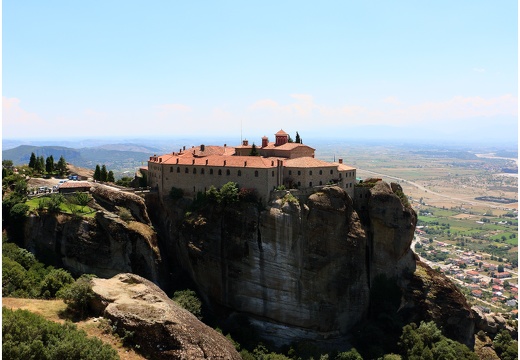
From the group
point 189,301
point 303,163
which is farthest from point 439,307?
point 189,301

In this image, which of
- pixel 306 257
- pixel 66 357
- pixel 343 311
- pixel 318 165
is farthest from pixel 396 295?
pixel 66 357

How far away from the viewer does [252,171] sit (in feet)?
163

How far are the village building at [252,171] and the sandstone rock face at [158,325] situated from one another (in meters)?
24.9

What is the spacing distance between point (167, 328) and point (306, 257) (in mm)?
27823

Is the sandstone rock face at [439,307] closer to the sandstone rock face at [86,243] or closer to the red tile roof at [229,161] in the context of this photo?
the red tile roof at [229,161]

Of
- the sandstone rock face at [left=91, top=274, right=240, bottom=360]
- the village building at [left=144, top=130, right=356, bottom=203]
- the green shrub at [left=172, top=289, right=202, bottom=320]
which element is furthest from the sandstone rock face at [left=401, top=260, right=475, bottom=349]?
the sandstone rock face at [left=91, top=274, right=240, bottom=360]

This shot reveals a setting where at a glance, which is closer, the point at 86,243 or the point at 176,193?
the point at 86,243

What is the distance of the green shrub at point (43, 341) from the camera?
1830cm

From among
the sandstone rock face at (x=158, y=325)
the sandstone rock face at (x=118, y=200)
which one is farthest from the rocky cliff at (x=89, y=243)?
the sandstone rock face at (x=158, y=325)

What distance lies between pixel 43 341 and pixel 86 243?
26125 mm

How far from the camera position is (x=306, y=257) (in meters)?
49.0

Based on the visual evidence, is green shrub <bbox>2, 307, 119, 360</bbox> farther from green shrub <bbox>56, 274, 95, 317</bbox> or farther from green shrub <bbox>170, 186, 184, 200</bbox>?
green shrub <bbox>170, 186, 184, 200</bbox>

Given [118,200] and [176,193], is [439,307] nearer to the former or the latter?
[176,193]

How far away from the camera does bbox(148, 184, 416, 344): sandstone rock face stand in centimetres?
4812
